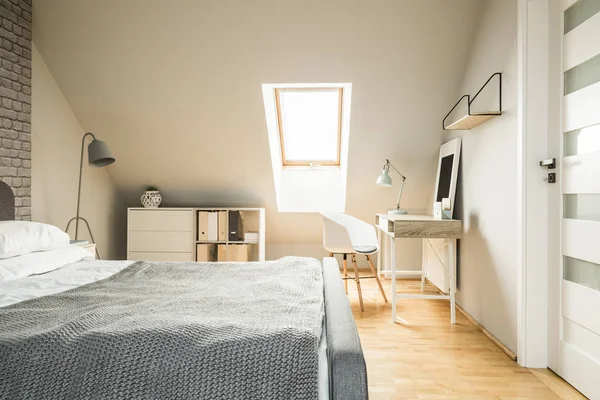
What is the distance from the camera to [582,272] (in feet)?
7.18

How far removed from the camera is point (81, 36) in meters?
3.58

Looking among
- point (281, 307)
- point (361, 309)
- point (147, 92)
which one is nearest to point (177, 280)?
point (281, 307)

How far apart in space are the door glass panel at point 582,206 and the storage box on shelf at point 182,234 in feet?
10.0

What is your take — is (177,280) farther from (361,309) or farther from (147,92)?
(147,92)

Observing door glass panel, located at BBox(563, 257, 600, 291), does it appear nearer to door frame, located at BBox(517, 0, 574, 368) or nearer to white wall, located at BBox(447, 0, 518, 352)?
door frame, located at BBox(517, 0, 574, 368)

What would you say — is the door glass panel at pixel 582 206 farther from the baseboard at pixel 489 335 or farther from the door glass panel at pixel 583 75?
the baseboard at pixel 489 335

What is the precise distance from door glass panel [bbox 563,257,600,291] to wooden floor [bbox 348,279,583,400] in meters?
0.53

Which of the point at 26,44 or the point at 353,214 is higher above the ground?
the point at 26,44

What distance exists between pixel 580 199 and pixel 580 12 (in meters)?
0.91

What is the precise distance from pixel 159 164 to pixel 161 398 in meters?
3.76

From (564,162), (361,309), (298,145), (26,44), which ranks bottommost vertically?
(361,309)

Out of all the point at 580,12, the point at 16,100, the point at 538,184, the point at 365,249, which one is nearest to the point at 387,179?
the point at 365,249

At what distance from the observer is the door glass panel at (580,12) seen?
2102mm

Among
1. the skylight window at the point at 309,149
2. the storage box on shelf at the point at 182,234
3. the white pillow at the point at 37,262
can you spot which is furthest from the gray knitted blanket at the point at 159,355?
the storage box on shelf at the point at 182,234
